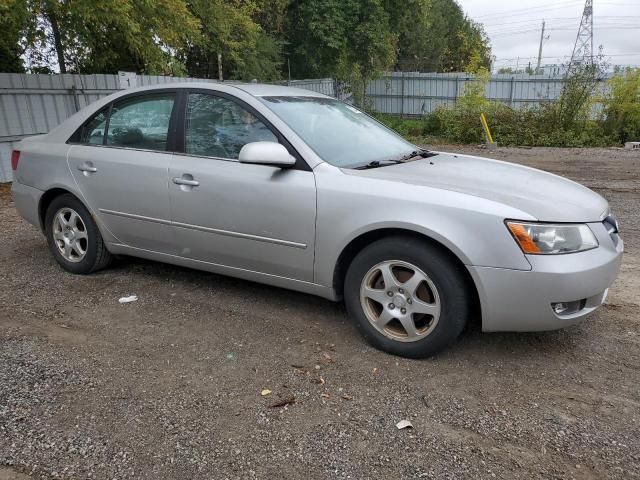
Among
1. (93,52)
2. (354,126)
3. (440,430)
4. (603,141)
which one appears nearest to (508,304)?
(440,430)

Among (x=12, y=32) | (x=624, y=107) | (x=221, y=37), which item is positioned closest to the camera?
(x=12, y=32)

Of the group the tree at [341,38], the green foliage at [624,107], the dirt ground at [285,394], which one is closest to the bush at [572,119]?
the green foliage at [624,107]

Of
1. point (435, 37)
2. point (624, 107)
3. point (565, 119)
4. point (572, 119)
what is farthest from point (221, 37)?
point (435, 37)

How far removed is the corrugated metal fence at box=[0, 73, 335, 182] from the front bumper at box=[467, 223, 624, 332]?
8.20m

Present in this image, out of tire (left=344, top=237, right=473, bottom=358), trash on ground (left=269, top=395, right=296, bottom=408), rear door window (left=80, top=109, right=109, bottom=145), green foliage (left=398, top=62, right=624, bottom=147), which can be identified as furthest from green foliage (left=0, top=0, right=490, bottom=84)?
trash on ground (left=269, top=395, right=296, bottom=408)

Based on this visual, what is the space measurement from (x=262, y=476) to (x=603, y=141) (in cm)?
1677

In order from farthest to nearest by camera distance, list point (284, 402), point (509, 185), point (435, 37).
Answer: point (435, 37)
point (509, 185)
point (284, 402)

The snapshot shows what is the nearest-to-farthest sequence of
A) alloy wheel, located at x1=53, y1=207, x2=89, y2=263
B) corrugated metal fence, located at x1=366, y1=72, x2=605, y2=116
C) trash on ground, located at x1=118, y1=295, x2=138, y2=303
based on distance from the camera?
trash on ground, located at x1=118, y1=295, x2=138, y2=303 < alloy wheel, located at x1=53, y1=207, x2=89, y2=263 < corrugated metal fence, located at x1=366, y1=72, x2=605, y2=116

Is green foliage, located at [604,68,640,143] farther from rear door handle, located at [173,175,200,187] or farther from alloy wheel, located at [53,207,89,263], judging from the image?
alloy wheel, located at [53,207,89,263]

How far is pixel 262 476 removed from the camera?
2.30 metres

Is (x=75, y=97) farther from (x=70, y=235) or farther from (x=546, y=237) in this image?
(x=546, y=237)

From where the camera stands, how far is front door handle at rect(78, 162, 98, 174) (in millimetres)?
4367

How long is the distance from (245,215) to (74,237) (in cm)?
197

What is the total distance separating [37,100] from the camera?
33.2 ft
